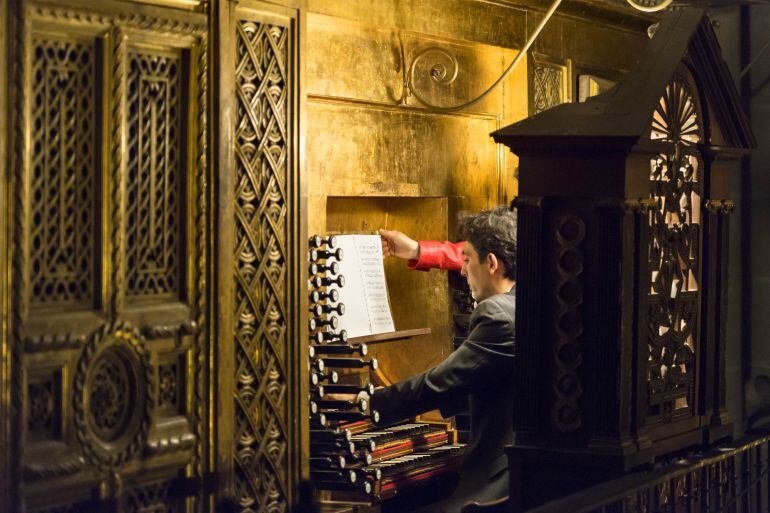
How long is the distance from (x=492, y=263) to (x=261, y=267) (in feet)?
4.18

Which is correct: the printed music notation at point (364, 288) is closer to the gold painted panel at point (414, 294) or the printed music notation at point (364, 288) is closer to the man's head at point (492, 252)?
the gold painted panel at point (414, 294)

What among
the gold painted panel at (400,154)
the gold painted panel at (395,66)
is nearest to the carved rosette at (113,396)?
the gold painted panel at (400,154)

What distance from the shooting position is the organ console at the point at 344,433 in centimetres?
523

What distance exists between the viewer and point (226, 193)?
4.48 m

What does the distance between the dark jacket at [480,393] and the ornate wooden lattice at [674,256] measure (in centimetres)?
82

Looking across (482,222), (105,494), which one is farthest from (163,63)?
(482,222)

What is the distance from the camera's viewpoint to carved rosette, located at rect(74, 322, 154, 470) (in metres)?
4.05

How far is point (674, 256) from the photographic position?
15.1 feet

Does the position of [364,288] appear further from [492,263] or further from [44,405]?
[44,405]

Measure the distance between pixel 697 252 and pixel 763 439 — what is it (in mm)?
791

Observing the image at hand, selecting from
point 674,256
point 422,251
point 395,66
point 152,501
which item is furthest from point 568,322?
point 395,66

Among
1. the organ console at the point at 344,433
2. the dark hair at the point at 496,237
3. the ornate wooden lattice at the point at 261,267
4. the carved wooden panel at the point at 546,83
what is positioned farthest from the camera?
the carved wooden panel at the point at 546,83

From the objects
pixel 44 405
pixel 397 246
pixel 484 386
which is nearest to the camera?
pixel 44 405

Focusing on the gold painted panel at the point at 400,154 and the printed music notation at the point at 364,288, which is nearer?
the gold painted panel at the point at 400,154
